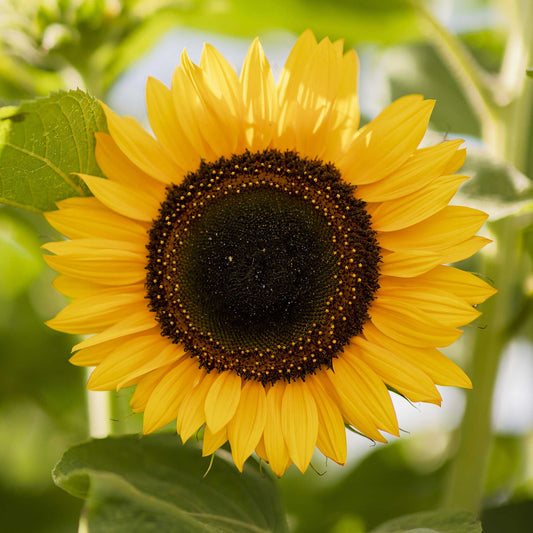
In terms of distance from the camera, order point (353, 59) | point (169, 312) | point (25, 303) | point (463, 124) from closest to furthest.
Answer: point (353, 59), point (169, 312), point (463, 124), point (25, 303)

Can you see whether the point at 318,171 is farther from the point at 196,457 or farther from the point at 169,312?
the point at 196,457

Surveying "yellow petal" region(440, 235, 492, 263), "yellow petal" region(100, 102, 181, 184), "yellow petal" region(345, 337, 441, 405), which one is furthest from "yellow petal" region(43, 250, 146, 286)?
"yellow petal" region(440, 235, 492, 263)

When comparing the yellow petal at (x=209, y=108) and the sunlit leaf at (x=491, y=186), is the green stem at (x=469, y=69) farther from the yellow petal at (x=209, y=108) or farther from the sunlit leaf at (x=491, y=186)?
the yellow petal at (x=209, y=108)

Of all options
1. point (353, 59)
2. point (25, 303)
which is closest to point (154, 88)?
point (353, 59)

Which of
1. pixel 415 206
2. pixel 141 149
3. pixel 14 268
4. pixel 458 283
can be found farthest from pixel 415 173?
pixel 14 268

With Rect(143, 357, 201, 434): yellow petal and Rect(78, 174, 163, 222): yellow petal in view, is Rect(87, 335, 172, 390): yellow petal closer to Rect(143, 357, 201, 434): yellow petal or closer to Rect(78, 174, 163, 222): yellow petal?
Rect(143, 357, 201, 434): yellow petal

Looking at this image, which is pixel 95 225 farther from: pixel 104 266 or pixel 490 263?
pixel 490 263

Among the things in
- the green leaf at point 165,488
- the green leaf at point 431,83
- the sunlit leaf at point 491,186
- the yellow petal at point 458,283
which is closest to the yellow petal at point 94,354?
the green leaf at point 165,488
